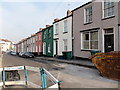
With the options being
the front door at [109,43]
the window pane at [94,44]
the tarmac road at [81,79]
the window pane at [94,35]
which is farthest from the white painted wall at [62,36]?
the tarmac road at [81,79]

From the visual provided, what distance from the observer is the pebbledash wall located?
977cm

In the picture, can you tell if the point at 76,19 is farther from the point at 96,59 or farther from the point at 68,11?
the point at 96,59

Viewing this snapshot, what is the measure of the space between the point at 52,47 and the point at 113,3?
12800 mm

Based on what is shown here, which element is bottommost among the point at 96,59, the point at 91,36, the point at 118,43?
the point at 96,59

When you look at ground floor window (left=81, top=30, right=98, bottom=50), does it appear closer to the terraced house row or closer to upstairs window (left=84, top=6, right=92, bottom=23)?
the terraced house row

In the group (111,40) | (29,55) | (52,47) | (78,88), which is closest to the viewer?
(78,88)

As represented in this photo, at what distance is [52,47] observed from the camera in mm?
20328

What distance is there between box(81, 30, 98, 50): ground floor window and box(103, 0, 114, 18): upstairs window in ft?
6.56

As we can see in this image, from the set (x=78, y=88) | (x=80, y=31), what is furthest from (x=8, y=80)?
(x=80, y=31)

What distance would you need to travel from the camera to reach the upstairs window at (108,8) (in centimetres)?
1025

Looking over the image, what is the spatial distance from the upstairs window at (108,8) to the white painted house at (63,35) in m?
5.53

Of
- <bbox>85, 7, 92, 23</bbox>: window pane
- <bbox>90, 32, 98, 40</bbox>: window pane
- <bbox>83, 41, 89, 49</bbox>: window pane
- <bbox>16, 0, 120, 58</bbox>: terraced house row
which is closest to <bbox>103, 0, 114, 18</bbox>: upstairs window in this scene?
<bbox>16, 0, 120, 58</bbox>: terraced house row

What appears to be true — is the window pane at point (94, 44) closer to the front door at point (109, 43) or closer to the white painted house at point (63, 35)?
the front door at point (109, 43)

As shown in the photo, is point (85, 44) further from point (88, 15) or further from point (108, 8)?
point (108, 8)
